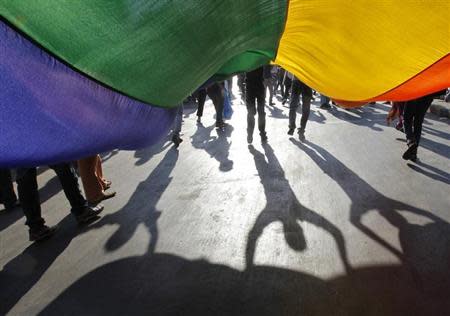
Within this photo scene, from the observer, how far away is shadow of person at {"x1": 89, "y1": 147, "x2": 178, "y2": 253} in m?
3.37

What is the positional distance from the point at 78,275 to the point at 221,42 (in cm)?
239

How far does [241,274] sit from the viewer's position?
8.73 feet

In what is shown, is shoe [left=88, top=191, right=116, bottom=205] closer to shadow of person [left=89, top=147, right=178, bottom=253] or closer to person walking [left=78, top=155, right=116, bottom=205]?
person walking [left=78, top=155, right=116, bottom=205]

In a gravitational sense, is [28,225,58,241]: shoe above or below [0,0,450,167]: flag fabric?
below

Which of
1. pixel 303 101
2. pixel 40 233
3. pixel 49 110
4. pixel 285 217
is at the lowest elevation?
pixel 285 217

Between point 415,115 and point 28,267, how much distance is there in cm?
547

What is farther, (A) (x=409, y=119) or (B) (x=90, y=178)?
(A) (x=409, y=119)

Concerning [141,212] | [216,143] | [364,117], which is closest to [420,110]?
[364,117]

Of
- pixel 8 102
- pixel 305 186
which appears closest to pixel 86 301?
pixel 8 102

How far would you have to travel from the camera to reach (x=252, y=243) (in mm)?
3066

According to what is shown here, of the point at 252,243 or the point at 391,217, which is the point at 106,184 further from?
the point at 391,217

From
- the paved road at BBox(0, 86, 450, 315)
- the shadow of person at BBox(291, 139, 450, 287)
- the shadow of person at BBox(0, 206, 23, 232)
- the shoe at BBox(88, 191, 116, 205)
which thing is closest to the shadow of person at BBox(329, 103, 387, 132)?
the paved road at BBox(0, 86, 450, 315)

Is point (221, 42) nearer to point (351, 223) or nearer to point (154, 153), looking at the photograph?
point (351, 223)

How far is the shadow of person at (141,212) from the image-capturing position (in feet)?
11.0
